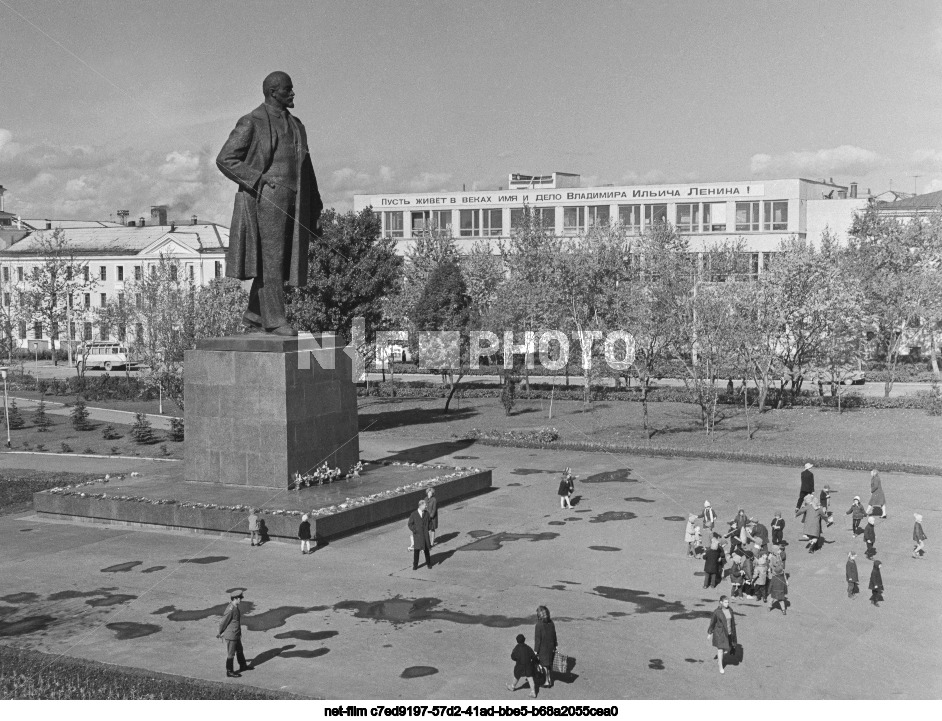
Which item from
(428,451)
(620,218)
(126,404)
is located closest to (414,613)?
(428,451)

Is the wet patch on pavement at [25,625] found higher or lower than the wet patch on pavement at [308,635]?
lower

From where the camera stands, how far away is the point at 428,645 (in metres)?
16.2


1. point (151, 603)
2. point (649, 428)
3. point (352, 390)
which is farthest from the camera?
point (649, 428)

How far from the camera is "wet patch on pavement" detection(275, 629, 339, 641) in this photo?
16.6m

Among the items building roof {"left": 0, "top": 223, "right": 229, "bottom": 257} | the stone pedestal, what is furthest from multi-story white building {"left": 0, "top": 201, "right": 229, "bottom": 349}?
the stone pedestal

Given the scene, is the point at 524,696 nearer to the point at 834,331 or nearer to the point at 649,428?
the point at 649,428

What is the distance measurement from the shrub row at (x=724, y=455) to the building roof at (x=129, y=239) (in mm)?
56610

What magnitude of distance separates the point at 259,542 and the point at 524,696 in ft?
33.3

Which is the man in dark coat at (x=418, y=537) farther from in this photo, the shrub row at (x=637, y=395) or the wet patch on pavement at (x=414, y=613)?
the shrub row at (x=637, y=395)

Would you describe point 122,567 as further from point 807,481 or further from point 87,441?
point 87,441

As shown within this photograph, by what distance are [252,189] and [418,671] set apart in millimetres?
14502

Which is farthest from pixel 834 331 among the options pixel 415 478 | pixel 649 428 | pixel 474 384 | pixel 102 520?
pixel 102 520

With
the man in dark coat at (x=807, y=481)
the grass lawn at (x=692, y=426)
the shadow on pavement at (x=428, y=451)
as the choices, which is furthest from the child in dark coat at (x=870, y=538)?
the shadow on pavement at (x=428, y=451)

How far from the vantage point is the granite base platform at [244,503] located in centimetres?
2333
